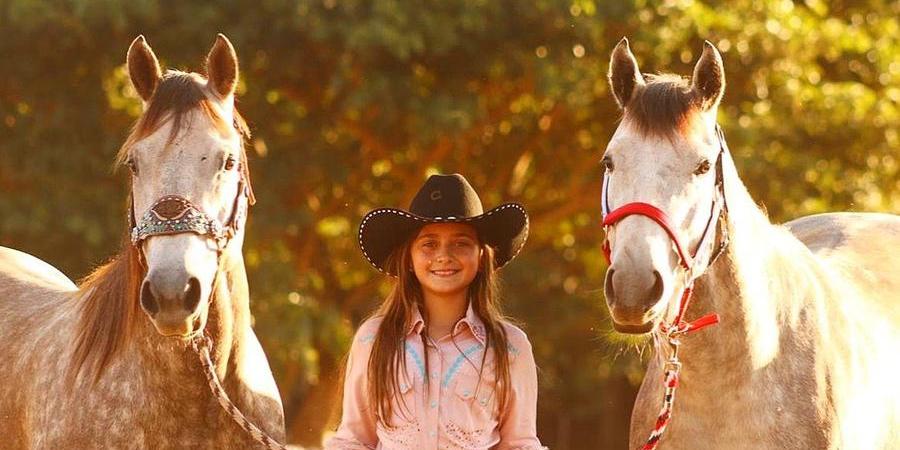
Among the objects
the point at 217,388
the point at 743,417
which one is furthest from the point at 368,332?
the point at 743,417

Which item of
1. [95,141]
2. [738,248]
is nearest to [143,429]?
[738,248]

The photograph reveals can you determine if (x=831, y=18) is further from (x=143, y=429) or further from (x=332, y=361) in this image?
(x=143, y=429)

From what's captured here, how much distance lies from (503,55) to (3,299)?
19.9ft

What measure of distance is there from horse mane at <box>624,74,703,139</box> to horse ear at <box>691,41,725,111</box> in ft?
0.09

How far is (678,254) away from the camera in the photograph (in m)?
4.62

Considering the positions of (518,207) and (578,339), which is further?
(578,339)

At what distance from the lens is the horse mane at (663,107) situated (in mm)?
4766

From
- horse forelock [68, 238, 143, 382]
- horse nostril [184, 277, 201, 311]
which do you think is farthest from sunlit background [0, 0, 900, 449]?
horse nostril [184, 277, 201, 311]

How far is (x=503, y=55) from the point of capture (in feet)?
38.5

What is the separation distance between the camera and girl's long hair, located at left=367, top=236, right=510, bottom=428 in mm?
4566

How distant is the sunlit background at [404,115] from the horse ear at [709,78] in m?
6.00

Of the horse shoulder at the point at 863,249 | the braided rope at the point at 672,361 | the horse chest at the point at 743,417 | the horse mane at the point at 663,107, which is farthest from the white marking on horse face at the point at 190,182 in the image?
the horse shoulder at the point at 863,249

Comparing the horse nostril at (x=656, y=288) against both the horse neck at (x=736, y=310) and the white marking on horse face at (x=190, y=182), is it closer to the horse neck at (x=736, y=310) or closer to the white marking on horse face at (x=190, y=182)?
the horse neck at (x=736, y=310)

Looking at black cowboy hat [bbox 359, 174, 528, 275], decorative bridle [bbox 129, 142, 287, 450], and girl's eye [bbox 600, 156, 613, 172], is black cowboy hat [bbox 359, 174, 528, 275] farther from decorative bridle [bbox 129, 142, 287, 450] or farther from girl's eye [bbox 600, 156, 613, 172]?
decorative bridle [bbox 129, 142, 287, 450]
